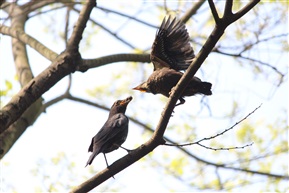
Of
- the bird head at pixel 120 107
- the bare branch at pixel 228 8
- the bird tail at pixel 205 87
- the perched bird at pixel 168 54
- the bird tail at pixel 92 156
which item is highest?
the perched bird at pixel 168 54

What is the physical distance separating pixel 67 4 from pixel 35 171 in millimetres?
2631

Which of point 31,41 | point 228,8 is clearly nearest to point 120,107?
point 31,41

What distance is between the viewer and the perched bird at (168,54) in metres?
5.17

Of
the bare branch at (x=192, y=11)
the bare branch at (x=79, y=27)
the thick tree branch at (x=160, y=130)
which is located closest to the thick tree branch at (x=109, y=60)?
the bare branch at (x=79, y=27)

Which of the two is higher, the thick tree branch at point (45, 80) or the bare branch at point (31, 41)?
the bare branch at point (31, 41)

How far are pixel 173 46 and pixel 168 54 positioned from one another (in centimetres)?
11

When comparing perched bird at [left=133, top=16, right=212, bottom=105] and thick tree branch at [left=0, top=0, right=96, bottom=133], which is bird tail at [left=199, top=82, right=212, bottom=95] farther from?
thick tree branch at [left=0, top=0, right=96, bottom=133]

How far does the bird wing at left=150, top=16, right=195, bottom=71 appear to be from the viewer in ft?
17.4

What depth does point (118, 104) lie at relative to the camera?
548 cm

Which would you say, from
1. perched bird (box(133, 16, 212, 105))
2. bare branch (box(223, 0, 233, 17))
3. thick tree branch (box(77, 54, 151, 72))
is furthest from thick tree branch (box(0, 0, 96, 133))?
bare branch (box(223, 0, 233, 17))

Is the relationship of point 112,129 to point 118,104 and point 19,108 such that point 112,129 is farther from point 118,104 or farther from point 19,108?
point 19,108

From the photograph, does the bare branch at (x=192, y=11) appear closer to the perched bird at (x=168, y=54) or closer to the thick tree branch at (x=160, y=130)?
the perched bird at (x=168, y=54)

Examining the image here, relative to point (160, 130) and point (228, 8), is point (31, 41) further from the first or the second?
point (228, 8)

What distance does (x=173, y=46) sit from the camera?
5.37m
